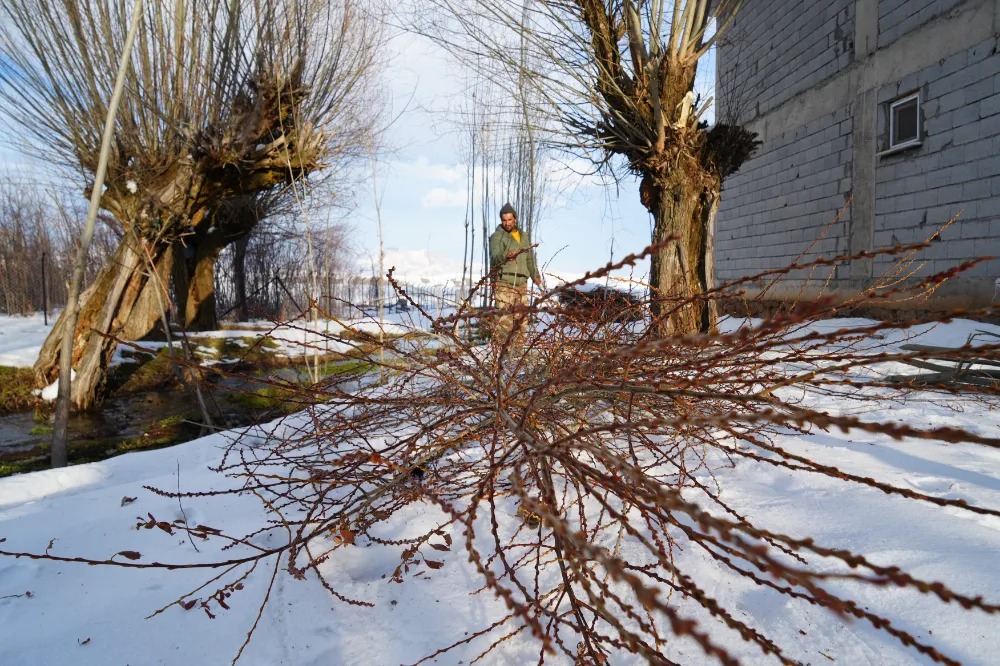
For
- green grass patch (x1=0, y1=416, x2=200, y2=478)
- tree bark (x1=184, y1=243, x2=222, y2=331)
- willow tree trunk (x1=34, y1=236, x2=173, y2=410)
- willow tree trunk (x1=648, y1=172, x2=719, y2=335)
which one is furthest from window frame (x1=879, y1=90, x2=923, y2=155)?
tree bark (x1=184, y1=243, x2=222, y2=331)

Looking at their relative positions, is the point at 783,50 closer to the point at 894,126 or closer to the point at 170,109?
the point at 894,126

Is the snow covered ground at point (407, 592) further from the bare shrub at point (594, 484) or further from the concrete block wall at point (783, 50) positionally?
the concrete block wall at point (783, 50)

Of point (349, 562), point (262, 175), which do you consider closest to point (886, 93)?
point (349, 562)

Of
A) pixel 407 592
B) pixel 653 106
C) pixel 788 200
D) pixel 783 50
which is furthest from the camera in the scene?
pixel 783 50

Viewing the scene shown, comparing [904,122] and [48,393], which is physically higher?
[904,122]

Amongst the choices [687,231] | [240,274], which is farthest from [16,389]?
[240,274]

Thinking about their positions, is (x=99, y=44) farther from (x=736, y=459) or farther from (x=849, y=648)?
(x=849, y=648)

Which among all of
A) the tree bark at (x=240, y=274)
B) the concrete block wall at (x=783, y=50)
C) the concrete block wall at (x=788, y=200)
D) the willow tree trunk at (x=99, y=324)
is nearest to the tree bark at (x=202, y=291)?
the tree bark at (x=240, y=274)

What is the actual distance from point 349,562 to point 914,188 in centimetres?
724

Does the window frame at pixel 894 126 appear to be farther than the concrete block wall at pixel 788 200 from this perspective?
No

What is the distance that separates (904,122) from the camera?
6.01 meters

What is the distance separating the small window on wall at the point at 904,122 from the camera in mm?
5703

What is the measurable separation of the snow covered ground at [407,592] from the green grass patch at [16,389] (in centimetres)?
516

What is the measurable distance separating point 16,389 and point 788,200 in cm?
1116
